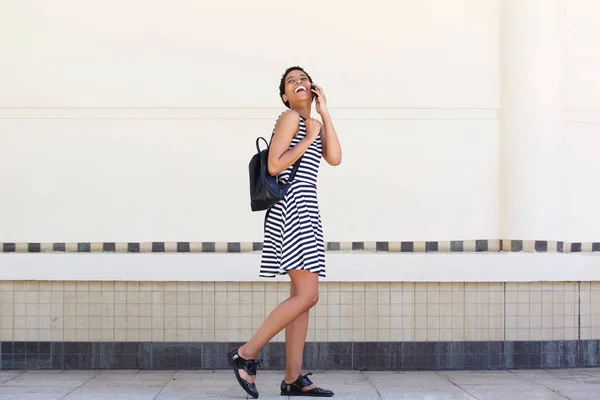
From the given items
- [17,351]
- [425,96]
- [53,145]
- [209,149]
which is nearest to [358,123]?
[425,96]

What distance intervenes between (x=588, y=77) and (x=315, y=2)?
7.09 ft

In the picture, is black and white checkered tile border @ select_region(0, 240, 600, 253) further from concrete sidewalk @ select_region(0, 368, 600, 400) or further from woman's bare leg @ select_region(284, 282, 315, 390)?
woman's bare leg @ select_region(284, 282, 315, 390)

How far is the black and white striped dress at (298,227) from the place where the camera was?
17.7 feet

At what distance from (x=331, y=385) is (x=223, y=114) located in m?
2.17

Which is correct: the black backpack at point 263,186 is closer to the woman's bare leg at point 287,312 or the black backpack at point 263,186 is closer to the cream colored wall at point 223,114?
the woman's bare leg at point 287,312

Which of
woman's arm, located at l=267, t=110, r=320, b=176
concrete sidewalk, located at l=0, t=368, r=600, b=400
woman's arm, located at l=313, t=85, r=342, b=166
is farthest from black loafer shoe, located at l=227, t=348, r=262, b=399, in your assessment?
woman's arm, located at l=313, t=85, r=342, b=166

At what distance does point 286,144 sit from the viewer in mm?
5441

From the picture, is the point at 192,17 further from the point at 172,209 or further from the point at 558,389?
the point at 558,389

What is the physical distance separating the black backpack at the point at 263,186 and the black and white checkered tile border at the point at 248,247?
1491mm

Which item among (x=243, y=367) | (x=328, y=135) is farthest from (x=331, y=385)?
(x=328, y=135)

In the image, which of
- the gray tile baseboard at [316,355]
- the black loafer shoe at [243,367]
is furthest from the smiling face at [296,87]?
the gray tile baseboard at [316,355]

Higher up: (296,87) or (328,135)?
(296,87)

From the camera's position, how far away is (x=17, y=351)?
6.85 metres

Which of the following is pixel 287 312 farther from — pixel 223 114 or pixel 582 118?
pixel 582 118
